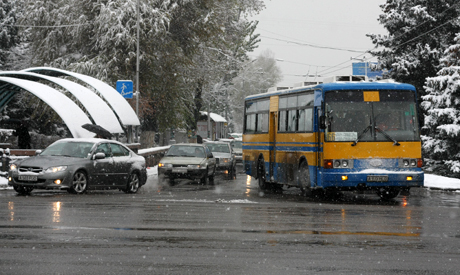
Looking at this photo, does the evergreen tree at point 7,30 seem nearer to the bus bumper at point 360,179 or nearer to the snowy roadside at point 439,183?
the snowy roadside at point 439,183

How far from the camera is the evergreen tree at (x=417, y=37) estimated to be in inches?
1594

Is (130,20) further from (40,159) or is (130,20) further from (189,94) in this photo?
(40,159)

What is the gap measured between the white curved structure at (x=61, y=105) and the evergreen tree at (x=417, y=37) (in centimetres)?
1778

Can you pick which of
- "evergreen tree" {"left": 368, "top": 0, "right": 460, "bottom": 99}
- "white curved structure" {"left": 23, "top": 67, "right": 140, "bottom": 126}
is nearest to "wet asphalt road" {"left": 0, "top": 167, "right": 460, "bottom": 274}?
"white curved structure" {"left": 23, "top": 67, "right": 140, "bottom": 126}

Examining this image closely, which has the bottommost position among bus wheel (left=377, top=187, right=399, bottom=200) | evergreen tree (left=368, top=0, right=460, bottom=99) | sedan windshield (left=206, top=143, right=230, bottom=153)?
bus wheel (left=377, top=187, right=399, bottom=200)

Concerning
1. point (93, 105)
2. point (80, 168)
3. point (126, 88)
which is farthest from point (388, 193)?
point (126, 88)

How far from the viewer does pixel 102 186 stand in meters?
20.0

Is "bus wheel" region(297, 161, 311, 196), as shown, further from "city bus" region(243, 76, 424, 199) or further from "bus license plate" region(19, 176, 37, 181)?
"bus license plate" region(19, 176, 37, 181)

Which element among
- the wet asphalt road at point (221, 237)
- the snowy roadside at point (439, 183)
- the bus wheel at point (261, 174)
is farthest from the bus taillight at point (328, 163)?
the snowy roadside at point (439, 183)

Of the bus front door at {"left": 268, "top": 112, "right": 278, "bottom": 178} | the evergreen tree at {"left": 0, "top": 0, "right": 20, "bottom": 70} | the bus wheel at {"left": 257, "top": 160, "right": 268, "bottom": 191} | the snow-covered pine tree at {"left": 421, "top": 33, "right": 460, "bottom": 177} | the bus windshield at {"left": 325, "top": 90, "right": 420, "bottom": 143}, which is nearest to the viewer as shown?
the bus windshield at {"left": 325, "top": 90, "right": 420, "bottom": 143}

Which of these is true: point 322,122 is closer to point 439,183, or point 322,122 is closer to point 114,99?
point 439,183

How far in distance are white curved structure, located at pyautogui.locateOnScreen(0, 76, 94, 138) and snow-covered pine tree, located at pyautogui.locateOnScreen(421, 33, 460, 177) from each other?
14678 mm

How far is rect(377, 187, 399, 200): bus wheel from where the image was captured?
19592 mm

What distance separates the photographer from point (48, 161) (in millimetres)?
18734
